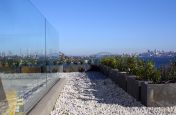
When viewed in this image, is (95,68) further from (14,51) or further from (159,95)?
(14,51)

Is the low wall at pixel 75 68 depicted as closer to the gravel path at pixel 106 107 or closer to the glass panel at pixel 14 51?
the gravel path at pixel 106 107

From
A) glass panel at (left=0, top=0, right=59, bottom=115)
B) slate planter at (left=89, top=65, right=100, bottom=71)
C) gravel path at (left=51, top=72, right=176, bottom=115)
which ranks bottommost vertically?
gravel path at (left=51, top=72, right=176, bottom=115)

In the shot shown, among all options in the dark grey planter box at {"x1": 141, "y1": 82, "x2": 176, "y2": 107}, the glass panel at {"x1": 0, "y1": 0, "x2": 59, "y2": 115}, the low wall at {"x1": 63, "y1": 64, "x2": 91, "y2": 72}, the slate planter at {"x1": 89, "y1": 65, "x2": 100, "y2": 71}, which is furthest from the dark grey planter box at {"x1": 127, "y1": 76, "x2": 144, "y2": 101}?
the slate planter at {"x1": 89, "y1": 65, "x2": 100, "y2": 71}

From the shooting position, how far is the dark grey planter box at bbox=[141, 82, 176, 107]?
8.20 m

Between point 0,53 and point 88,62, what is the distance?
922 inches

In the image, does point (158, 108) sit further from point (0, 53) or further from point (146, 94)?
point (0, 53)

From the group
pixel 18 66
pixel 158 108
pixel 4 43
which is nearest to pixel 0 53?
pixel 4 43

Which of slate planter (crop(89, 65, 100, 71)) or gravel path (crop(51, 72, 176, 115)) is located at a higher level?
slate planter (crop(89, 65, 100, 71))

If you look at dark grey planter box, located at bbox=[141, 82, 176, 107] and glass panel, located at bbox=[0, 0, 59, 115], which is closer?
glass panel, located at bbox=[0, 0, 59, 115]

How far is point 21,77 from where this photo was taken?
5840 millimetres

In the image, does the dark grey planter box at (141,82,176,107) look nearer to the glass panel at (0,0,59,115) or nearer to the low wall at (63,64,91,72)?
the glass panel at (0,0,59,115)

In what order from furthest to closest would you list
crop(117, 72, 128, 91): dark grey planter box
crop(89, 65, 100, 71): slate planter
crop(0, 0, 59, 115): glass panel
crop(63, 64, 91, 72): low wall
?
crop(89, 65, 100, 71): slate planter < crop(63, 64, 91, 72): low wall < crop(117, 72, 128, 91): dark grey planter box < crop(0, 0, 59, 115): glass panel

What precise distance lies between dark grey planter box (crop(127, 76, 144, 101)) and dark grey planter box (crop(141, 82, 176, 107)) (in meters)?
0.58

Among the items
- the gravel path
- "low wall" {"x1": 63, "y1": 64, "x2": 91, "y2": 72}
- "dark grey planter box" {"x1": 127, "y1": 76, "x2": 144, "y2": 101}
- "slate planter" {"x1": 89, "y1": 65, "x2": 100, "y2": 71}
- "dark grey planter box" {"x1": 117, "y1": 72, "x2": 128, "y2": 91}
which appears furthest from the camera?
"slate planter" {"x1": 89, "y1": 65, "x2": 100, "y2": 71}
